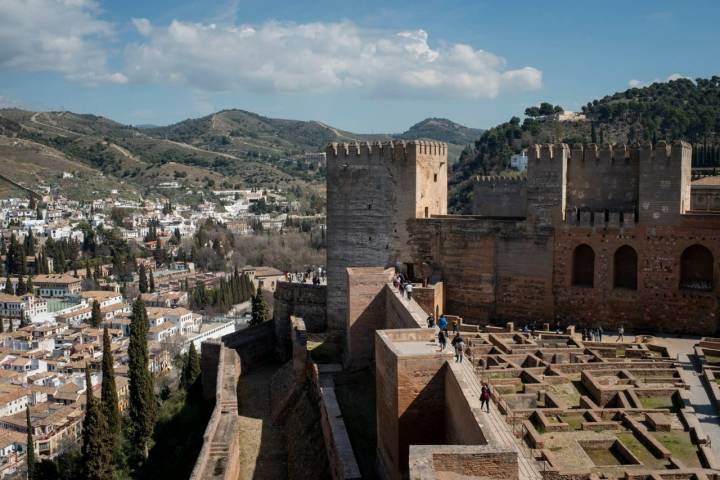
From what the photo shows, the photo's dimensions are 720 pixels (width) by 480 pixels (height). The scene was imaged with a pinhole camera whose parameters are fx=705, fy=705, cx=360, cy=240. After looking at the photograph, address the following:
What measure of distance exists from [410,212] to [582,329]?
259 inches

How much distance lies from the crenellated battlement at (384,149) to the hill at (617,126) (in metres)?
33.8

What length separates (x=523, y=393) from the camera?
15.7 metres

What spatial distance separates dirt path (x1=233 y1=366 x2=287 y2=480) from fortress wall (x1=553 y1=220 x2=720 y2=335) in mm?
9677

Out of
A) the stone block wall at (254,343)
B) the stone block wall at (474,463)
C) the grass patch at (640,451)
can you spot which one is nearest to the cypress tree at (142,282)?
the stone block wall at (254,343)

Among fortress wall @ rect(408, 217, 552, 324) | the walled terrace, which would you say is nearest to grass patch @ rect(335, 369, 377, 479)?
the walled terrace

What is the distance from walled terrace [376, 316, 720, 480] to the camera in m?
10.6

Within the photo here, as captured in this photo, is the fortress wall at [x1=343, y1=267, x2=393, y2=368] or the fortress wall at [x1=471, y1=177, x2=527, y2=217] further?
the fortress wall at [x1=471, y1=177, x2=527, y2=217]

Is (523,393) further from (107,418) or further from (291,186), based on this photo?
(291,186)

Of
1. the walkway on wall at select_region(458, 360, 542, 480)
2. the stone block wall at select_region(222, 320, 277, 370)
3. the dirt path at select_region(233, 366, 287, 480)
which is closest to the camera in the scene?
the walkway on wall at select_region(458, 360, 542, 480)

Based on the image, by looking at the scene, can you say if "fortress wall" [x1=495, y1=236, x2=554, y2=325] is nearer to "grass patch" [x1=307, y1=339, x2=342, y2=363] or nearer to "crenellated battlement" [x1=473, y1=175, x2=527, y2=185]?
"grass patch" [x1=307, y1=339, x2=342, y2=363]

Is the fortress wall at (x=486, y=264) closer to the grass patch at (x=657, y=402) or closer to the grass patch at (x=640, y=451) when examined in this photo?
the grass patch at (x=657, y=402)

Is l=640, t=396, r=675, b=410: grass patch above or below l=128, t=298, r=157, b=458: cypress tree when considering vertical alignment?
above

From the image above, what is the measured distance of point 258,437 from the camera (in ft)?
70.6

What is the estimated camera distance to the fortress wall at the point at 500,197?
92.4 ft
